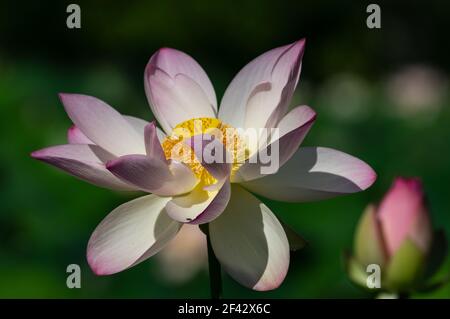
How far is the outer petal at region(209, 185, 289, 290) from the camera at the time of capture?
2.32 feet

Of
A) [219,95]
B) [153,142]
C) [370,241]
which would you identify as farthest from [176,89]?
[219,95]

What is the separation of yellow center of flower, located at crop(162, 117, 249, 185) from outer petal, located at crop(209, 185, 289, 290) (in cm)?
5

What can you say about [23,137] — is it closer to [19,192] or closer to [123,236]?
[19,192]

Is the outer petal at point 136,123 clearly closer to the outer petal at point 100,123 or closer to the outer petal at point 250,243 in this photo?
the outer petal at point 100,123

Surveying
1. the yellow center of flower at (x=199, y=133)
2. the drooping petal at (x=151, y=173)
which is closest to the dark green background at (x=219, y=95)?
the yellow center of flower at (x=199, y=133)

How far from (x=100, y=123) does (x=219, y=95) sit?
240 centimetres

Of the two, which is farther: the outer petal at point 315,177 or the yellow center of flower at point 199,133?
the yellow center of flower at point 199,133

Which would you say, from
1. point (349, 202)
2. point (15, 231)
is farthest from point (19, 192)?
point (349, 202)

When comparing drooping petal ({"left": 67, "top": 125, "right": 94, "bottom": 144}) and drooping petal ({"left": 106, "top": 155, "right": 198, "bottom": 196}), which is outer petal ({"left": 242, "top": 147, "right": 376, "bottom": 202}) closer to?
drooping petal ({"left": 106, "top": 155, "right": 198, "bottom": 196})

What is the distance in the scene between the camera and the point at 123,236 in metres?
0.74

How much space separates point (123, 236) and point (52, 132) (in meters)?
2.02

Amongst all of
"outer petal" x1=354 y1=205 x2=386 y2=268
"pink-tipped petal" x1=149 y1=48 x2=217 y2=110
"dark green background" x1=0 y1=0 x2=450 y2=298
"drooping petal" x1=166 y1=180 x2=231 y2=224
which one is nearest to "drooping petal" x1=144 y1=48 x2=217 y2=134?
"pink-tipped petal" x1=149 y1=48 x2=217 y2=110

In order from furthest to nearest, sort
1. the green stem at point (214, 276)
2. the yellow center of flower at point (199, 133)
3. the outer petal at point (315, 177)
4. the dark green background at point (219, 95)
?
the dark green background at point (219, 95)
the yellow center of flower at point (199, 133)
the outer petal at point (315, 177)
the green stem at point (214, 276)

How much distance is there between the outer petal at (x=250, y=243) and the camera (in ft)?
2.32
